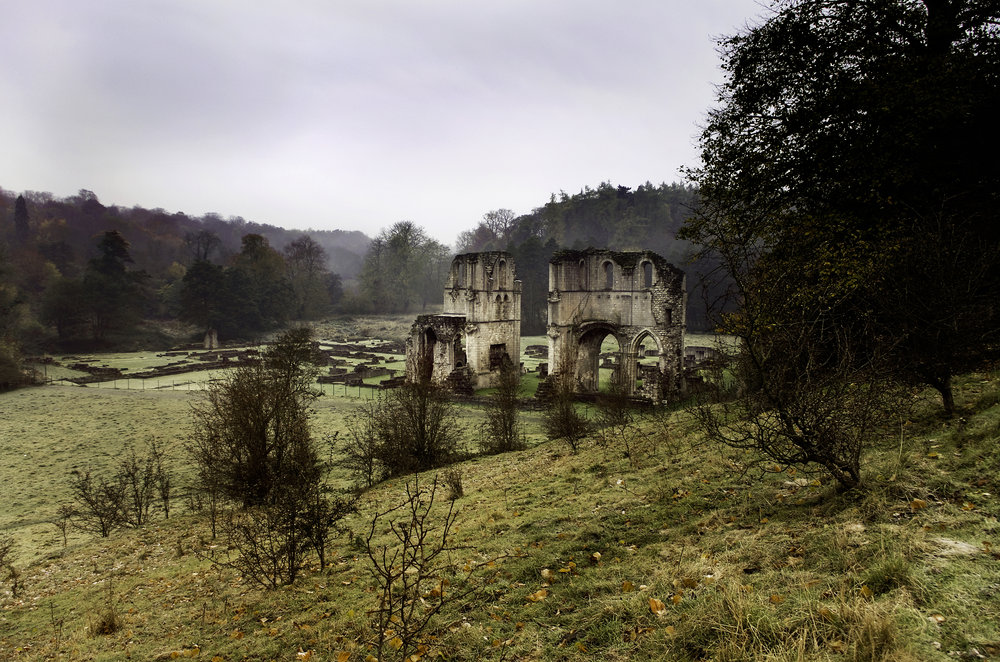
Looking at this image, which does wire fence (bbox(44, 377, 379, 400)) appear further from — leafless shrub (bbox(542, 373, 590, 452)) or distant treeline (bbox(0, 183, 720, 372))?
leafless shrub (bbox(542, 373, 590, 452))

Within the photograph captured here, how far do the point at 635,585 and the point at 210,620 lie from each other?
4751 mm

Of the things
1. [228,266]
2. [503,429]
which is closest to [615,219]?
[228,266]

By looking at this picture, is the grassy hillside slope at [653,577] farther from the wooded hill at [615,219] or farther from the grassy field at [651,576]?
the wooded hill at [615,219]

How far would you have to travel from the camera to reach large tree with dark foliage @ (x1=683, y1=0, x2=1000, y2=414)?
8.20 m

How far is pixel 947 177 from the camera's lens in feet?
34.0

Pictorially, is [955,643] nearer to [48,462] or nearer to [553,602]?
[553,602]

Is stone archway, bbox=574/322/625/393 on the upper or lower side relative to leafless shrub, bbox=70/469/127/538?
upper

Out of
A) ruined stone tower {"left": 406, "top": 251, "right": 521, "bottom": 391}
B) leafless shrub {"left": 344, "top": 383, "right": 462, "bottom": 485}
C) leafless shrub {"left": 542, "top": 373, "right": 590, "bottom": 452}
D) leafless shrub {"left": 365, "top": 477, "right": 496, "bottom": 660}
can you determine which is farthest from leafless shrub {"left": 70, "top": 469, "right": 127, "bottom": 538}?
ruined stone tower {"left": 406, "top": 251, "right": 521, "bottom": 391}

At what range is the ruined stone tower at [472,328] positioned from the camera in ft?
98.4

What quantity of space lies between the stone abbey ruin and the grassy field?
12747 mm

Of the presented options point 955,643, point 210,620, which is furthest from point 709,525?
point 210,620

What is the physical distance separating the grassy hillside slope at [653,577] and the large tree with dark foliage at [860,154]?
6.89ft

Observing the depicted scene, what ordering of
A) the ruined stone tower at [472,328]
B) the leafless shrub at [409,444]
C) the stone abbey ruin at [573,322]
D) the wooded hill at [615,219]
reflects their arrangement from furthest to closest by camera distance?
the wooded hill at [615,219] < the ruined stone tower at [472,328] < the stone abbey ruin at [573,322] < the leafless shrub at [409,444]

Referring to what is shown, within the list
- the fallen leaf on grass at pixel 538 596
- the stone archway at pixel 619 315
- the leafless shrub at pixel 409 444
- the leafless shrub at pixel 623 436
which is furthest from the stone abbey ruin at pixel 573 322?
the fallen leaf on grass at pixel 538 596
